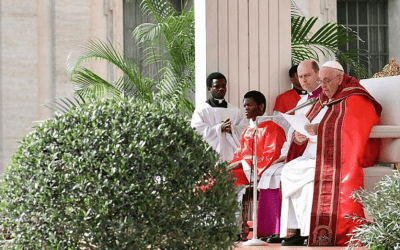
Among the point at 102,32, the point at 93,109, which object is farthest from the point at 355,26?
the point at 93,109

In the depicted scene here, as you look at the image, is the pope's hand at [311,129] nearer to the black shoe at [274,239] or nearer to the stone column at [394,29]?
the black shoe at [274,239]

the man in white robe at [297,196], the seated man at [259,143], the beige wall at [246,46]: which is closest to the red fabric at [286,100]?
the beige wall at [246,46]

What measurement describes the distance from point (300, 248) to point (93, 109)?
3.30 metres

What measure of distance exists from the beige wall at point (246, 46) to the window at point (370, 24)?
34.7 feet

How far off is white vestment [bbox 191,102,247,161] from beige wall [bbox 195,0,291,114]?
39cm

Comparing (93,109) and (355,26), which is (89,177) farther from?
(355,26)

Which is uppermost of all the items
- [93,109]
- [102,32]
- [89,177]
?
[102,32]

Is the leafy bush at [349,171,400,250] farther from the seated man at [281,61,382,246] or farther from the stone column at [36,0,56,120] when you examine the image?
the stone column at [36,0,56,120]

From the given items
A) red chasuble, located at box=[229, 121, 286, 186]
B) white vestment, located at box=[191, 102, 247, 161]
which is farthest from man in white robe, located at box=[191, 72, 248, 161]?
red chasuble, located at box=[229, 121, 286, 186]

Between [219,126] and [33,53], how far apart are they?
583 centimetres

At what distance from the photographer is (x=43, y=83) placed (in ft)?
48.0

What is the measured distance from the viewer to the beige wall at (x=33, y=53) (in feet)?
46.9

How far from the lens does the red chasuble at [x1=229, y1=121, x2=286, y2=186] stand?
27.6ft

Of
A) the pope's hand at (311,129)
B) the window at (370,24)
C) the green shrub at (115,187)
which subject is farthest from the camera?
the window at (370,24)
